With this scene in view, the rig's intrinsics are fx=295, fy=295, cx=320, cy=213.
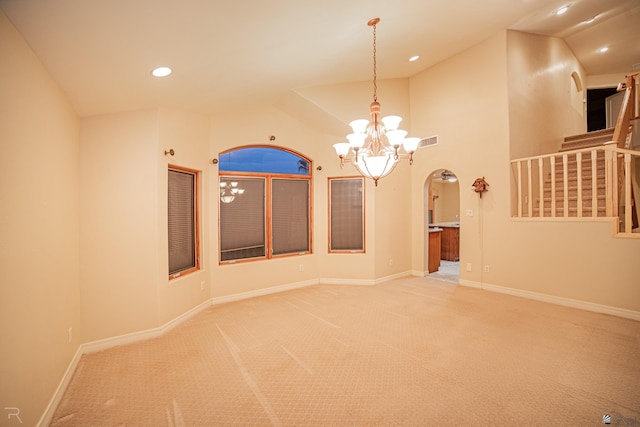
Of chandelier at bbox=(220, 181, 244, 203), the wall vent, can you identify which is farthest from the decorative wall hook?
chandelier at bbox=(220, 181, 244, 203)

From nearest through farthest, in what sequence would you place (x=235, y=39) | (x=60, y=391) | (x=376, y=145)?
(x=60, y=391) → (x=235, y=39) → (x=376, y=145)

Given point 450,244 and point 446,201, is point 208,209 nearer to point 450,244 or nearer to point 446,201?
point 450,244

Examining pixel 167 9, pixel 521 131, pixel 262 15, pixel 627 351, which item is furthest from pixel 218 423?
pixel 521 131

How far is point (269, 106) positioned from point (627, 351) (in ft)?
17.4

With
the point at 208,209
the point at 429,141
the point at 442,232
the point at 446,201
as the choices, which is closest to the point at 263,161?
the point at 208,209

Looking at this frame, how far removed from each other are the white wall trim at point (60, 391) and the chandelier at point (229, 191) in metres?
2.45

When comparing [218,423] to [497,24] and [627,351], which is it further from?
[497,24]

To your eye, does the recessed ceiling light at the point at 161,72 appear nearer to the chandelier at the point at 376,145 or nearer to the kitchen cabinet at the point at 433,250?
the chandelier at the point at 376,145

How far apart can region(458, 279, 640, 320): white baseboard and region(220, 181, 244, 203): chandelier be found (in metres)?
4.27

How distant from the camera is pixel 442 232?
791cm

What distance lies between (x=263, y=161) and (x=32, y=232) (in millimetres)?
3316

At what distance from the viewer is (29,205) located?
191 centimetres

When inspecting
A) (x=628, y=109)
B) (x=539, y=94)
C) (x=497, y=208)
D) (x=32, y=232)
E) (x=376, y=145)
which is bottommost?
(x=32, y=232)

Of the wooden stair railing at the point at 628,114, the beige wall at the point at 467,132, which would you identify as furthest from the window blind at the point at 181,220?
the wooden stair railing at the point at 628,114
